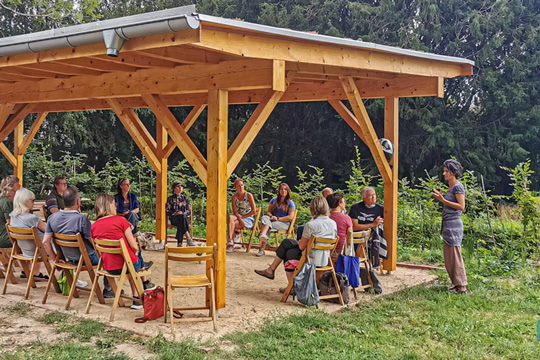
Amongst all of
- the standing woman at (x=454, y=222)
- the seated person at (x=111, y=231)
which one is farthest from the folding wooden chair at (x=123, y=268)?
the standing woman at (x=454, y=222)

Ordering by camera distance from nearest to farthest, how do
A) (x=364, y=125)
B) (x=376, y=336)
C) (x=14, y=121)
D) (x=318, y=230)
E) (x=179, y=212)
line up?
(x=376, y=336), (x=318, y=230), (x=364, y=125), (x=179, y=212), (x=14, y=121)

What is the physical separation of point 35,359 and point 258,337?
6.04ft

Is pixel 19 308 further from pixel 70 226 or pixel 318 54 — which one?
pixel 318 54

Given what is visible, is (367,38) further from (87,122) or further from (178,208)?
(178,208)

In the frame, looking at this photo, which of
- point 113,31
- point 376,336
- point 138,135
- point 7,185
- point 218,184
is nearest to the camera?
point 113,31

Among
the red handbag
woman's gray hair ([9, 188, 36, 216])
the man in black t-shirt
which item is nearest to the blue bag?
the man in black t-shirt

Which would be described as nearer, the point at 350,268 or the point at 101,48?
the point at 101,48

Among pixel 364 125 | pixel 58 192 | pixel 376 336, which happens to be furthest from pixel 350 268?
pixel 58 192

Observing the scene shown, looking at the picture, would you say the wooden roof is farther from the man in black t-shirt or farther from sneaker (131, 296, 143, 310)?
sneaker (131, 296, 143, 310)

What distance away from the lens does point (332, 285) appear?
263 inches

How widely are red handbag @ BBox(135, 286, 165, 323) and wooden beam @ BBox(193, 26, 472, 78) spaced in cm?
241

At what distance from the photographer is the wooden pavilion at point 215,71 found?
202 inches

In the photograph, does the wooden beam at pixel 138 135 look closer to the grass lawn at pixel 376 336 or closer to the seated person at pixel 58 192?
the seated person at pixel 58 192

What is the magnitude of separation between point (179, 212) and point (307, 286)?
4220 mm
